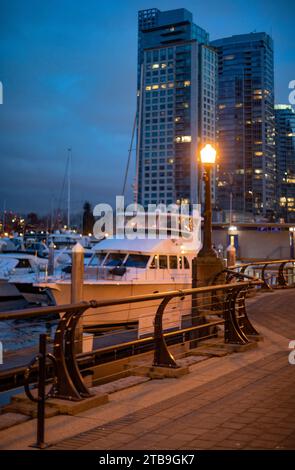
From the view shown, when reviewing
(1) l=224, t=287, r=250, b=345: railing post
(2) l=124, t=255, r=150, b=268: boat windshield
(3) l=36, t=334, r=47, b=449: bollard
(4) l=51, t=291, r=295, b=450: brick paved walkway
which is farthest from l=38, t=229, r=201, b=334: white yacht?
(3) l=36, t=334, r=47, b=449: bollard

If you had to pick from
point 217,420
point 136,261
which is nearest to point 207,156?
point 217,420

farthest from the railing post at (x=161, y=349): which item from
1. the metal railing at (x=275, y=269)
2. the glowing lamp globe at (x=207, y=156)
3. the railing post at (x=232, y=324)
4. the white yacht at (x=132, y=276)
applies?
the white yacht at (x=132, y=276)

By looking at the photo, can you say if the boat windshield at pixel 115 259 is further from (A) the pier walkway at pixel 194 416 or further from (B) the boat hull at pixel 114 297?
(A) the pier walkway at pixel 194 416

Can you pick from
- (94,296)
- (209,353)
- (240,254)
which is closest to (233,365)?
(209,353)

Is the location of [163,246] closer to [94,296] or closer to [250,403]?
[94,296]

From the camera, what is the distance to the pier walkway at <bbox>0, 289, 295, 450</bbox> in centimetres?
516

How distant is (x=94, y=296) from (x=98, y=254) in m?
3.65

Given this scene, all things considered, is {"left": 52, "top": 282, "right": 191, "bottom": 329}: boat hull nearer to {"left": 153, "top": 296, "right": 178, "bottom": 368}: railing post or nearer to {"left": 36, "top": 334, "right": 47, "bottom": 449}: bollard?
{"left": 153, "top": 296, "right": 178, "bottom": 368}: railing post

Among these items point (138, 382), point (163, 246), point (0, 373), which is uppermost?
point (163, 246)

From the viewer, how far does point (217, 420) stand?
5.84 metres

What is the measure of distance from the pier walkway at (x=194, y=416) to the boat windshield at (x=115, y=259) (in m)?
15.5

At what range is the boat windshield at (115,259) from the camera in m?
24.4

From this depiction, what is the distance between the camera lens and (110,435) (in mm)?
5363

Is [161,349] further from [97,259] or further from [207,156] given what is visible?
[97,259]
